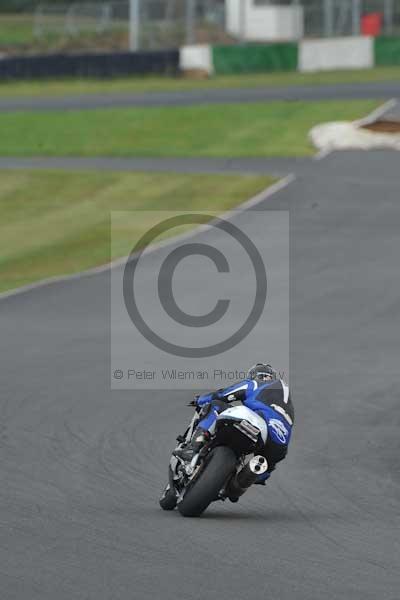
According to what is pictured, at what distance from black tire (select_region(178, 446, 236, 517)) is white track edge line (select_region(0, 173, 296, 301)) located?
11.5 metres

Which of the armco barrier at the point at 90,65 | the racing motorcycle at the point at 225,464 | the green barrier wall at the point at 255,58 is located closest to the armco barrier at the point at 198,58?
the green barrier wall at the point at 255,58

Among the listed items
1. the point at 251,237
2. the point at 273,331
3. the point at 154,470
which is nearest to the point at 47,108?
the point at 251,237

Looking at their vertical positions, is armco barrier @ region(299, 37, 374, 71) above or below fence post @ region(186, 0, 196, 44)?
below

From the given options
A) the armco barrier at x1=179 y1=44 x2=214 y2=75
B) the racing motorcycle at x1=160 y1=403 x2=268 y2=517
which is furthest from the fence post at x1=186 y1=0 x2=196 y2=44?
the racing motorcycle at x1=160 y1=403 x2=268 y2=517

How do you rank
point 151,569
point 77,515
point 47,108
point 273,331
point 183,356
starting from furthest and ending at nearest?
point 47,108 → point 273,331 → point 183,356 → point 77,515 → point 151,569

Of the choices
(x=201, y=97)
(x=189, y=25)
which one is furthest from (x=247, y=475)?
(x=189, y=25)

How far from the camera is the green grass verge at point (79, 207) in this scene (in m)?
24.5

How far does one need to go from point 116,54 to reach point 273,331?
36.4 meters

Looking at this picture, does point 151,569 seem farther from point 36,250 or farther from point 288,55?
point 288,55

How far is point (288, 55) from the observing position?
58.1 metres

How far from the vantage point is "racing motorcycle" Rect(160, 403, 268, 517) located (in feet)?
31.9

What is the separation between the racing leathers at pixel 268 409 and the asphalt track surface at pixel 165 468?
22.4 inches

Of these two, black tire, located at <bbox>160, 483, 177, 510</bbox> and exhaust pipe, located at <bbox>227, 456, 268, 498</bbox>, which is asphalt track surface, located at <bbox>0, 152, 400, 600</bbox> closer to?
black tire, located at <bbox>160, 483, 177, 510</bbox>

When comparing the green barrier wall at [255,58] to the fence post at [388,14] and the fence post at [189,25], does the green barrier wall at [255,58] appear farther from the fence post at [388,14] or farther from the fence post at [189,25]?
the fence post at [388,14]
